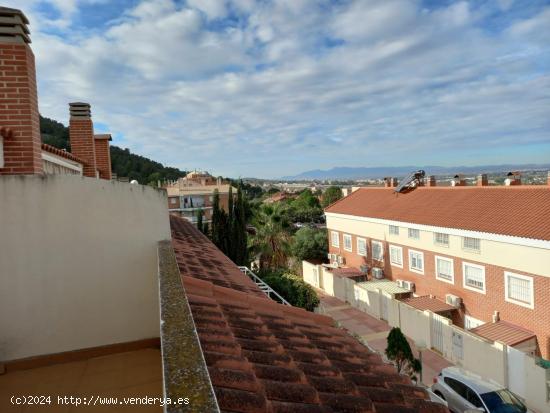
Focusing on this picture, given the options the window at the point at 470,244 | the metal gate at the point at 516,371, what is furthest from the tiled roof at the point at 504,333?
the window at the point at 470,244

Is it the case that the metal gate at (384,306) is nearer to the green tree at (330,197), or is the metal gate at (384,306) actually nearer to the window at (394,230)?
the window at (394,230)

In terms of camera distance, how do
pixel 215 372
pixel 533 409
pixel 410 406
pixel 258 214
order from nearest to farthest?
pixel 215 372 < pixel 410 406 < pixel 533 409 < pixel 258 214

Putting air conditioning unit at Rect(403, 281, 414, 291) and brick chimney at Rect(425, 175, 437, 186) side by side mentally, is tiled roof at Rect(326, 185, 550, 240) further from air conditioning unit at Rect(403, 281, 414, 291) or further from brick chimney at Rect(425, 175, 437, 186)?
air conditioning unit at Rect(403, 281, 414, 291)

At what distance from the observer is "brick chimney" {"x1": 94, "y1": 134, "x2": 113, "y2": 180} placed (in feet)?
47.8

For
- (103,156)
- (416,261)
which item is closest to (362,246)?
(416,261)

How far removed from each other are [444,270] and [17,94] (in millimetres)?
21552

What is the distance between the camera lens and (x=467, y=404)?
11.7 metres

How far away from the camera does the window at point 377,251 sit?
2770cm

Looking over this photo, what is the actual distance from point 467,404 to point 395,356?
269 cm

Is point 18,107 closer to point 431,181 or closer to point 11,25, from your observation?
point 11,25

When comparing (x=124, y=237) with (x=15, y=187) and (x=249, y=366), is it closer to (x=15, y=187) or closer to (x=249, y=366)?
(x=15, y=187)

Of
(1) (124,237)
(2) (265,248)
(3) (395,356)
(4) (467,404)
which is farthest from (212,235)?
(1) (124,237)

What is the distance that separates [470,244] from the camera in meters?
19.9

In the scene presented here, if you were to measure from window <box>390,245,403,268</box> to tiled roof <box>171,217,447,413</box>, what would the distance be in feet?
73.4
